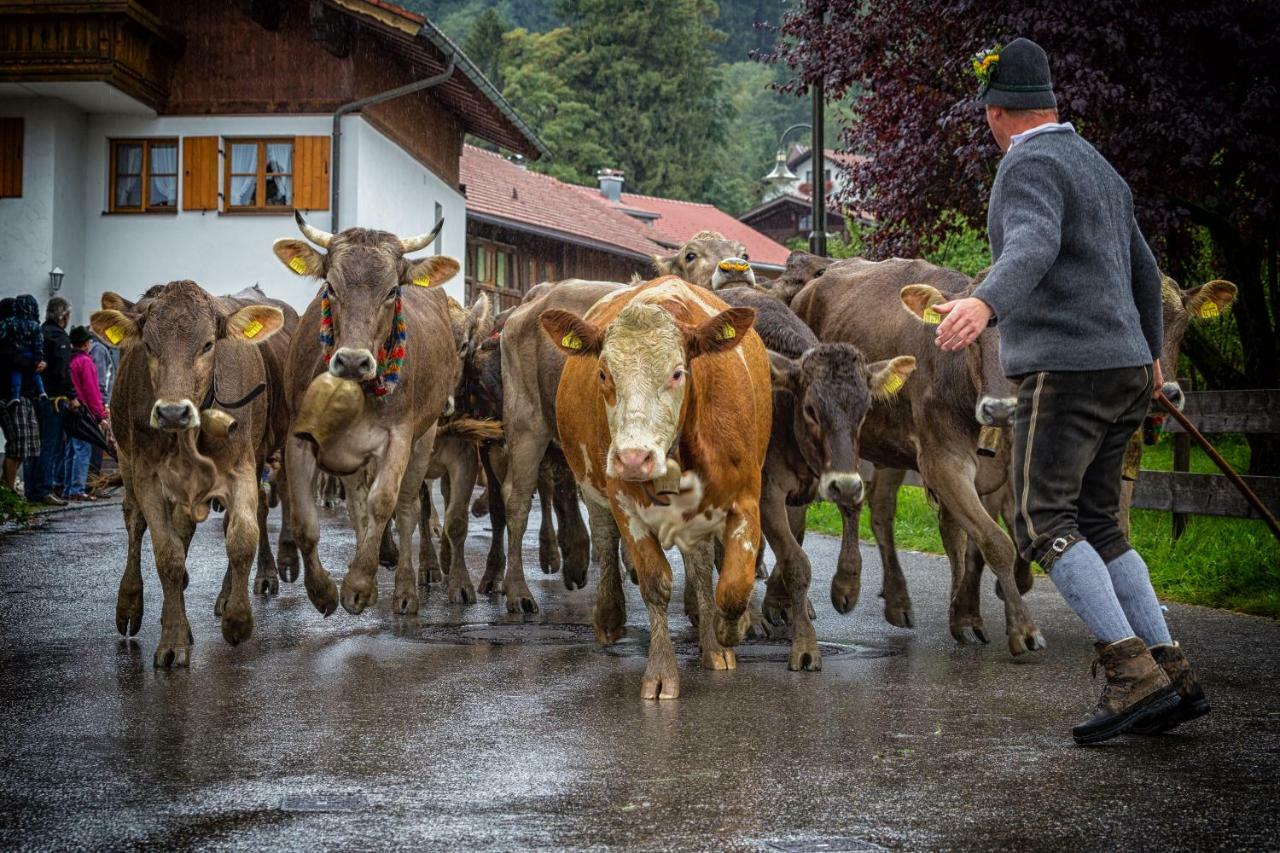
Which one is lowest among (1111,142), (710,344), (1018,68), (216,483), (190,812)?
(190,812)

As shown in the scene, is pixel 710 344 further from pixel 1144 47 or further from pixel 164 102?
pixel 164 102

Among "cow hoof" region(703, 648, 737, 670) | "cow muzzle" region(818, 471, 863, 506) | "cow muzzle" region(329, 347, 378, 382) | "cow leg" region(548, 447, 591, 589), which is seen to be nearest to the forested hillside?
"cow leg" region(548, 447, 591, 589)

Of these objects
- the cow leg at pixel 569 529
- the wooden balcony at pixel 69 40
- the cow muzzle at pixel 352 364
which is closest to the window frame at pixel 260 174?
the wooden balcony at pixel 69 40

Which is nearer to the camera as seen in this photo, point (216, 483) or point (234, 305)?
point (216, 483)

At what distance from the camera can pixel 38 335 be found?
1898cm

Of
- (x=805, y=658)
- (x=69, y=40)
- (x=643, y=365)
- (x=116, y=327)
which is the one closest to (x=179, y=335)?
(x=116, y=327)

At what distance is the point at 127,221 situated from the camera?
3222cm

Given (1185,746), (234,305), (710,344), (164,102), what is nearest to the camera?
(1185,746)

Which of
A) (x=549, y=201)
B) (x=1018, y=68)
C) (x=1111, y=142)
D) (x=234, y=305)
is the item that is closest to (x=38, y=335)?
(x=234, y=305)

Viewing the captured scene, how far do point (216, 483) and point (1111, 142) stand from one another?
8.46 m

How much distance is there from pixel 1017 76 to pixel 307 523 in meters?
5.13

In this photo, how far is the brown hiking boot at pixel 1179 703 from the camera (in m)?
6.06

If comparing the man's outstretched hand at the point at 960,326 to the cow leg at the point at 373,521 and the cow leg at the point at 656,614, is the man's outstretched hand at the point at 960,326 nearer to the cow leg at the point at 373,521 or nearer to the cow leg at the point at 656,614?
the cow leg at the point at 656,614

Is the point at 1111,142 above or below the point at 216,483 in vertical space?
above
